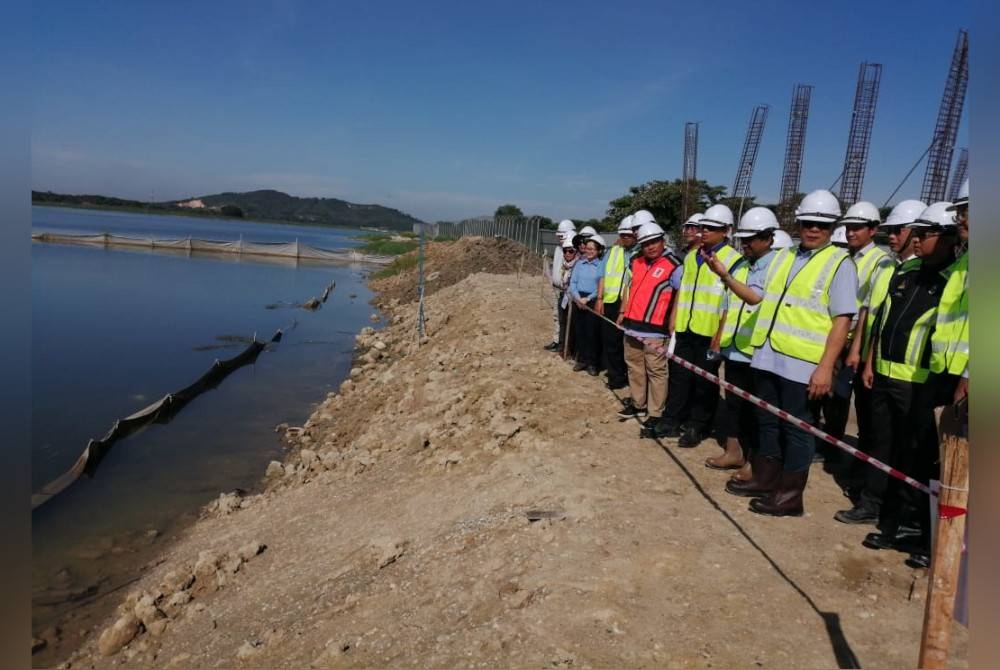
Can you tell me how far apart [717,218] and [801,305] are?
134 cm

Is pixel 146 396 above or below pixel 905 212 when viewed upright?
below

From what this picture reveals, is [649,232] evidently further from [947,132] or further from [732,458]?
[947,132]

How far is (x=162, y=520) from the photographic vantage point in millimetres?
7758

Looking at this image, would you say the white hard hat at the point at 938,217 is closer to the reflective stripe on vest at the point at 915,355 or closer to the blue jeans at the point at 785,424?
the reflective stripe on vest at the point at 915,355

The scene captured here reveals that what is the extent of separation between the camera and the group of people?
3770 mm

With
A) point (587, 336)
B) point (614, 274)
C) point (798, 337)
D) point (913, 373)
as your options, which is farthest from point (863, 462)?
point (587, 336)

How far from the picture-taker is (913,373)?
3.87 meters

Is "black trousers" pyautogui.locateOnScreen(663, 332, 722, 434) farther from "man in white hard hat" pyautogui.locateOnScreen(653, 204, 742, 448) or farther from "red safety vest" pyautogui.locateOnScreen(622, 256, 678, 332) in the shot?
"red safety vest" pyautogui.locateOnScreen(622, 256, 678, 332)

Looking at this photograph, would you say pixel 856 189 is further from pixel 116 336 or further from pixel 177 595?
pixel 116 336

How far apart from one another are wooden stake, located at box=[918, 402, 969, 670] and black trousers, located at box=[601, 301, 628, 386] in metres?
5.20

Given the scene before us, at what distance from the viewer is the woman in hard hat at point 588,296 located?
812 cm

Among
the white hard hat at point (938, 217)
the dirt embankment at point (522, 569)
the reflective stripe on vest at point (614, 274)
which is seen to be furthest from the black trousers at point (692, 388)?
the white hard hat at point (938, 217)

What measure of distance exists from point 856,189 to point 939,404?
57.3ft

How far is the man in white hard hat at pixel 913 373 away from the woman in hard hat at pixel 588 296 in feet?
13.6
